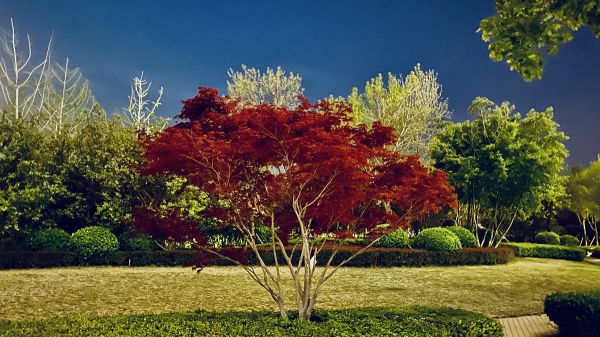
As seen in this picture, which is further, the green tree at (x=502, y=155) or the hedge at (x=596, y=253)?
the hedge at (x=596, y=253)

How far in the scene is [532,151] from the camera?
26.4 m

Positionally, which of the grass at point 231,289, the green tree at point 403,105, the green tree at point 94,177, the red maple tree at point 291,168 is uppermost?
the green tree at point 403,105

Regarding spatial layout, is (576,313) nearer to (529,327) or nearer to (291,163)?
(529,327)

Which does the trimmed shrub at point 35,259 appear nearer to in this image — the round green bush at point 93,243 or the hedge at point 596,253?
the round green bush at point 93,243

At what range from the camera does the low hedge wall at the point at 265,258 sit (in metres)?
18.4

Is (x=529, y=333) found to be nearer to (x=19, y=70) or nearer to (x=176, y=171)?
(x=176, y=171)

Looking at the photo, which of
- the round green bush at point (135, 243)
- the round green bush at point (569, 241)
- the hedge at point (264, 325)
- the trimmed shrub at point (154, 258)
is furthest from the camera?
the round green bush at point (569, 241)

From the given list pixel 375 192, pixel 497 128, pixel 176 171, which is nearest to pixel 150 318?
pixel 176 171

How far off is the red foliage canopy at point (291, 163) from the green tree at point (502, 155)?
1933cm

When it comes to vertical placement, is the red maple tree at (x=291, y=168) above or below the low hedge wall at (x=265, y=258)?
above

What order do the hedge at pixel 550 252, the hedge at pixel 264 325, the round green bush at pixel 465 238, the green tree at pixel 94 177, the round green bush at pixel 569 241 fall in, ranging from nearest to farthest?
the hedge at pixel 264 325 → the green tree at pixel 94 177 → the round green bush at pixel 465 238 → the hedge at pixel 550 252 → the round green bush at pixel 569 241

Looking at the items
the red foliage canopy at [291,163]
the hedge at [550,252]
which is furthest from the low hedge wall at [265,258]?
the red foliage canopy at [291,163]

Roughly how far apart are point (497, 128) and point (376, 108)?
1220 cm

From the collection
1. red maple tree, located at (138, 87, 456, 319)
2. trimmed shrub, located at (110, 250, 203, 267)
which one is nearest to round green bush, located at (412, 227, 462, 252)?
trimmed shrub, located at (110, 250, 203, 267)
